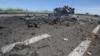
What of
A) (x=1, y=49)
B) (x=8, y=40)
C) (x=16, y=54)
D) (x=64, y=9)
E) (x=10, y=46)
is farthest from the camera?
(x=64, y=9)

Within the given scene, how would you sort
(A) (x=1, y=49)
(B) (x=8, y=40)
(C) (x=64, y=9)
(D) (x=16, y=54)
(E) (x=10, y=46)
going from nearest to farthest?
1. (D) (x=16, y=54)
2. (A) (x=1, y=49)
3. (E) (x=10, y=46)
4. (B) (x=8, y=40)
5. (C) (x=64, y=9)

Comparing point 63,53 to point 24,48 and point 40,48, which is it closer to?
point 40,48

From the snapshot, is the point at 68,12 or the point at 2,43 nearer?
the point at 2,43

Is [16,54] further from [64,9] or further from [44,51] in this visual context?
[64,9]

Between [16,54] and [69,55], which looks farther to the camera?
[69,55]

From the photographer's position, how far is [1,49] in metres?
8.07

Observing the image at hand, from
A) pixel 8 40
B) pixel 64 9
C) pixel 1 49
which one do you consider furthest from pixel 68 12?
pixel 1 49

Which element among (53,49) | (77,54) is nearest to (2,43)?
(53,49)

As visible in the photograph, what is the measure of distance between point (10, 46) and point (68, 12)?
18.6 meters

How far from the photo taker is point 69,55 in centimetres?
812

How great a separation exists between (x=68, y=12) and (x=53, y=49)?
18128 mm

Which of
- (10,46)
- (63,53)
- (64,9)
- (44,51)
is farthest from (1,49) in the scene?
(64,9)

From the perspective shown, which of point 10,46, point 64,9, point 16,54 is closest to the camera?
point 16,54

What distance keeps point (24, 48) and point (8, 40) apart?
1.79m
